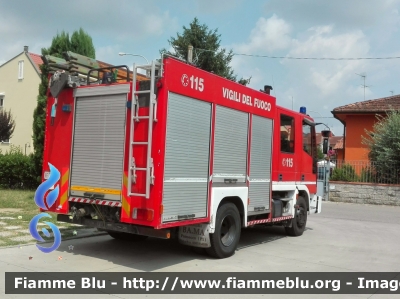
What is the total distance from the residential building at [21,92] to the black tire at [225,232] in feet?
87.3

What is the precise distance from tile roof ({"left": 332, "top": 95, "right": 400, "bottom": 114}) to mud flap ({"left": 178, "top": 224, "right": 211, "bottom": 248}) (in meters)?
20.5

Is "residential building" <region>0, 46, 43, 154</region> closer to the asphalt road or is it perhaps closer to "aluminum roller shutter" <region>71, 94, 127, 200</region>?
the asphalt road

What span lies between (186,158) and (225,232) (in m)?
1.92

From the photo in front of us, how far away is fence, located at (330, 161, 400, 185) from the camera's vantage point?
20.7m

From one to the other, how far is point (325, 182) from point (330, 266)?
1499 centimetres

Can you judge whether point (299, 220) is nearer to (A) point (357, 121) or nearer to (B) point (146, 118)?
(B) point (146, 118)

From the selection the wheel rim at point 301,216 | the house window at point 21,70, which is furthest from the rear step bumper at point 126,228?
the house window at point 21,70

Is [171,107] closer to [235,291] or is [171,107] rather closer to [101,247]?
[235,291]

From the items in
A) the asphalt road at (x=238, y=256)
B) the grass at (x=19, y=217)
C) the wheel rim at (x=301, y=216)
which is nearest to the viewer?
the asphalt road at (x=238, y=256)

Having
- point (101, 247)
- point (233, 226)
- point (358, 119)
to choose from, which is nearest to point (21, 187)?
point (101, 247)

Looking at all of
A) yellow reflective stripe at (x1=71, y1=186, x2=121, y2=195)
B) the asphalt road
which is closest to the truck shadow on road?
the asphalt road

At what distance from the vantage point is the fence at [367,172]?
67.9 ft

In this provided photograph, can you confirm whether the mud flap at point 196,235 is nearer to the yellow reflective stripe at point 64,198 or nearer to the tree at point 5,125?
the yellow reflective stripe at point 64,198

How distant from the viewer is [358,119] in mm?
26406
